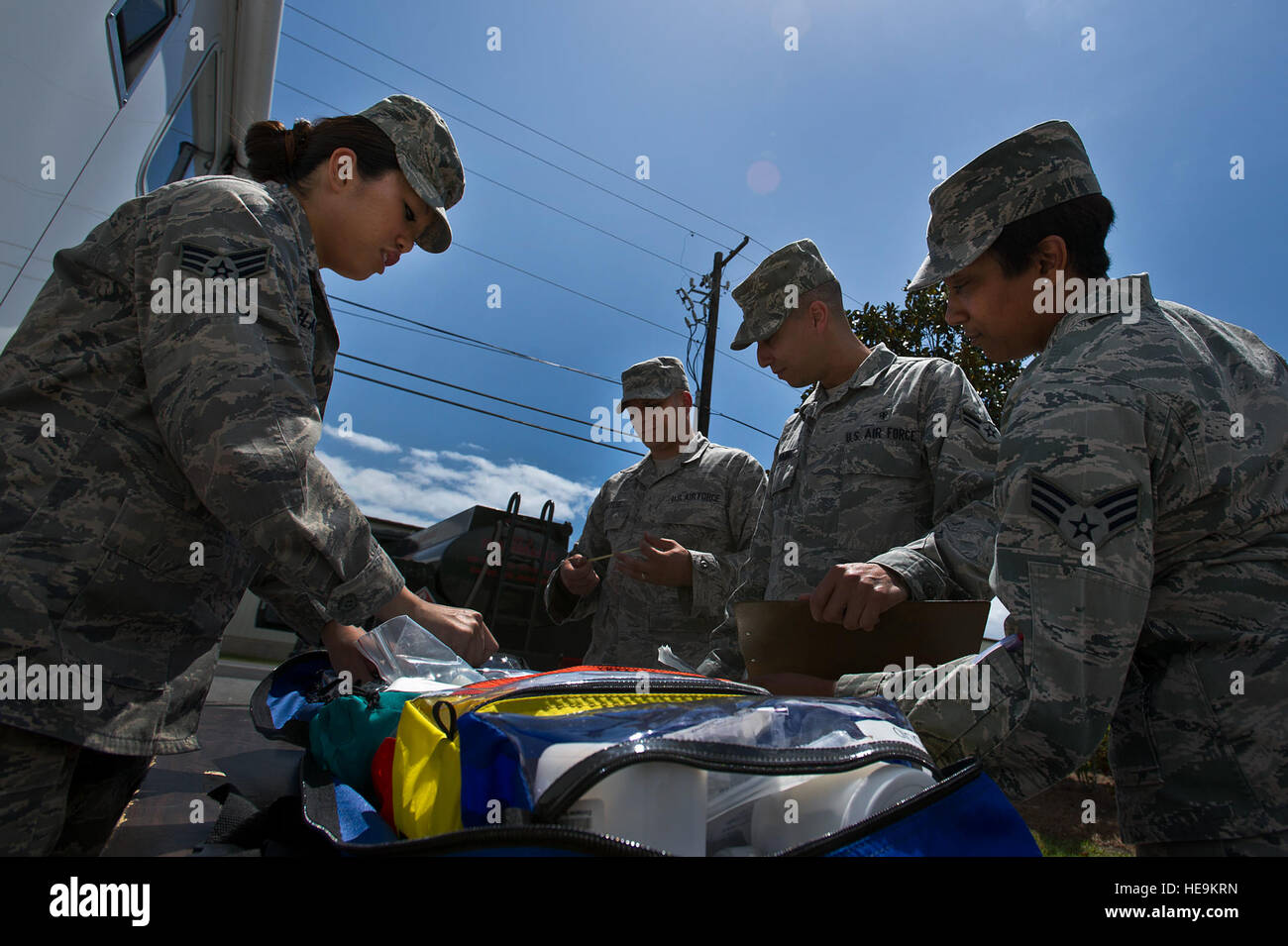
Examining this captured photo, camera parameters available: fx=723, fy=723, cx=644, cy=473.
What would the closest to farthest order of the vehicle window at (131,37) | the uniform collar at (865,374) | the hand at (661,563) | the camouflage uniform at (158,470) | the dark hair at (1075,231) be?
the camouflage uniform at (158,470), the dark hair at (1075,231), the vehicle window at (131,37), the uniform collar at (865,374), the hand at (661,563)

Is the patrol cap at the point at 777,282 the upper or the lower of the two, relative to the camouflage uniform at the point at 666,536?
upper

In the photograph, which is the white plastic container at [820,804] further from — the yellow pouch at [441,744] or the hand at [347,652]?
the hand at [347,652]

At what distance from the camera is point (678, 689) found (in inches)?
35.6

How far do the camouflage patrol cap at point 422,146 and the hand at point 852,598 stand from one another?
1.22 m

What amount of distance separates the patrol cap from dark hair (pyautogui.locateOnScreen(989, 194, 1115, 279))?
1.16 meters

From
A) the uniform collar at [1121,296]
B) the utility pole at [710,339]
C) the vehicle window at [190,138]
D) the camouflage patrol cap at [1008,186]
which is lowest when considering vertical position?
the uniform collar at [1121,296]

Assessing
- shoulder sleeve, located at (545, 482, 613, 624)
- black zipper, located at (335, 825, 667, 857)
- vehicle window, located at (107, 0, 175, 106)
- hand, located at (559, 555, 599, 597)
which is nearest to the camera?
black zipper, located at (335, 825, 667, 857)

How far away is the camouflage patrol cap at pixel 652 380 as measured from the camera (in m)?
3.56

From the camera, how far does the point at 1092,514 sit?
37.6 inches

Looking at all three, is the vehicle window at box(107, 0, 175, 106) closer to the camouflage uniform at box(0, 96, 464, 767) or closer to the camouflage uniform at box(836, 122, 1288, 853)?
the camouflage uniform at box(0, 96, 464, 767)

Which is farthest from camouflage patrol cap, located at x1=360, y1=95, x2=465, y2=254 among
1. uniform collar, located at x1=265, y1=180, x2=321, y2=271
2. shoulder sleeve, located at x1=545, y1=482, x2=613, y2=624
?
shoulder sleeve, located at x1=545, y1=482, x2=613, y2=624

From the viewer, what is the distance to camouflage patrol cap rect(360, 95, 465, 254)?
162 cm

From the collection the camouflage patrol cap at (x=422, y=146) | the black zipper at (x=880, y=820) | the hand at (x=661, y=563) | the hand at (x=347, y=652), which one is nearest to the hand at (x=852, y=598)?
the black zipper at (x=880, y=820)
